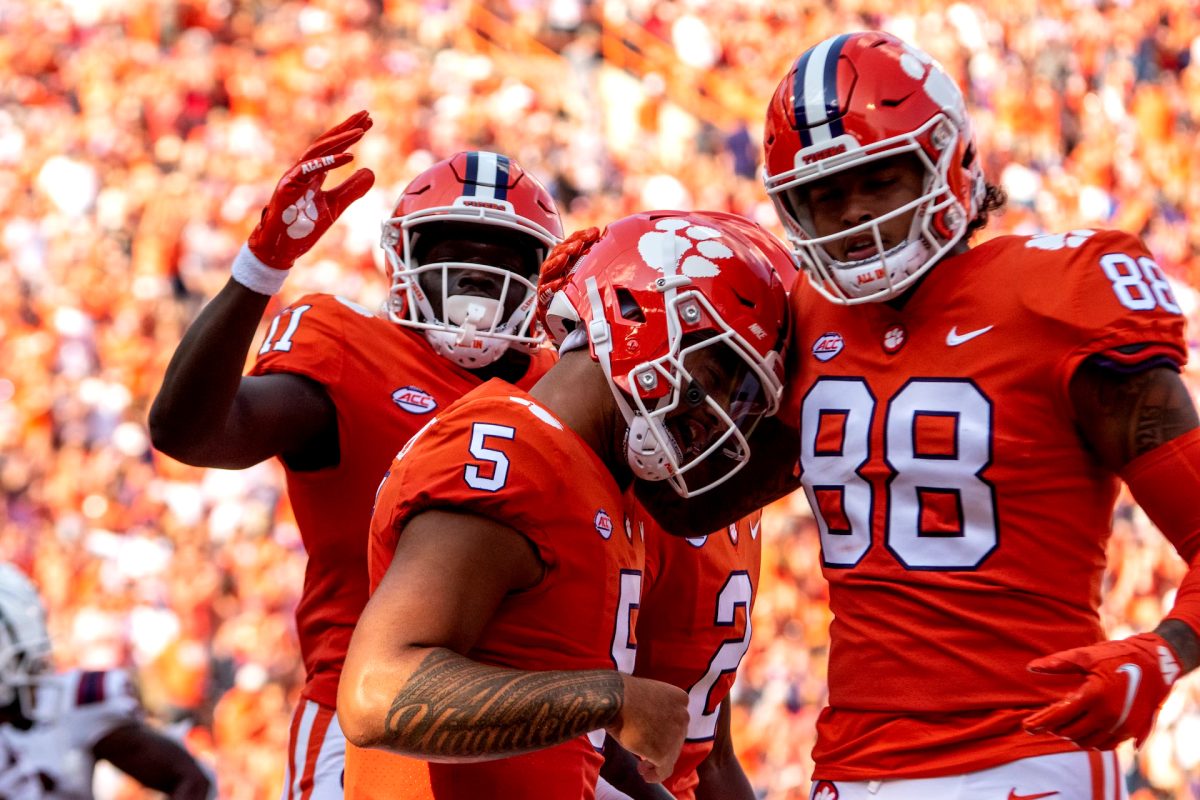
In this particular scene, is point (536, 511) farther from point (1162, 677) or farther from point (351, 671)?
point (1162, 677)

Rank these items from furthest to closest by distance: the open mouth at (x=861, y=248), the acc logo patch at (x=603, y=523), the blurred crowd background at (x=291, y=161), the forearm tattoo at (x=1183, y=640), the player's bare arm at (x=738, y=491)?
1. the blurred crowd background at (x=291, y=161)
2. the player's bare arm at (x=738, y=491)
3. the open mouth at (x=861, y=248)
4. the acc logo patch at (x=603, y=523)
5. the forearm tattoo at (x=1183, y=640)

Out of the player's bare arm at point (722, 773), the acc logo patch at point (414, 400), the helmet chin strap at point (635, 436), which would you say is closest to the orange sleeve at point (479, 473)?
the helmet chin strap at point (635, 436)

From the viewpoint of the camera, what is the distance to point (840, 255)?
2.44 meters

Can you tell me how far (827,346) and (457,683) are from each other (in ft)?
2.86

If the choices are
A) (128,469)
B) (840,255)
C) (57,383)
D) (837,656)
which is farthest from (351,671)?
(57,383)

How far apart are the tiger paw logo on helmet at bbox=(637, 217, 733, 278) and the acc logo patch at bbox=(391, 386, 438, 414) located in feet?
2.57

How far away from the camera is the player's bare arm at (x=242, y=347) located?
2.92 meters

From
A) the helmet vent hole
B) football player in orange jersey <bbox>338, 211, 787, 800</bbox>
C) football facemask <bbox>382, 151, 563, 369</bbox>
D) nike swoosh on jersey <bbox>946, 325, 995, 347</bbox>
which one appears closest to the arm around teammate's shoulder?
football facemask <bbox>382, 151, 563, 369</bbox>

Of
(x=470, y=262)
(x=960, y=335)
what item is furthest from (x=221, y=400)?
(x=960, y=335)

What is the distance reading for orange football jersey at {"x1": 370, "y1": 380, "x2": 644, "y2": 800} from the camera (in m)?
2.19

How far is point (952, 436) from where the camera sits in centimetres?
233

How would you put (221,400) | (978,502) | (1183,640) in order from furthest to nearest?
(221,400)
(978,502)
(1183,640)

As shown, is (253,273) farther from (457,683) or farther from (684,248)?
(457,683)

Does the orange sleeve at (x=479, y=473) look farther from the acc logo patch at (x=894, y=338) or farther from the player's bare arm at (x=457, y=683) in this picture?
the acc logo patch at (x=894, y=338)
